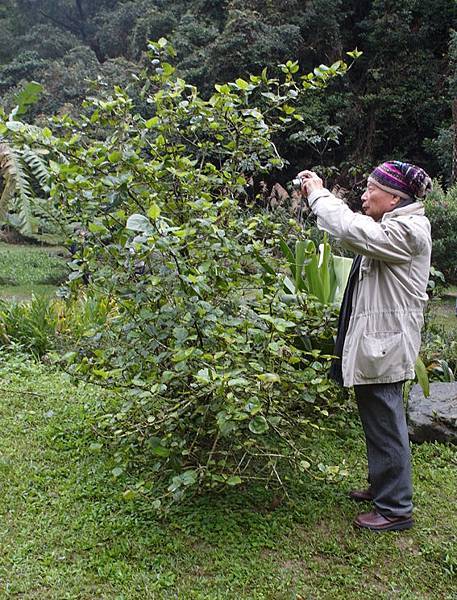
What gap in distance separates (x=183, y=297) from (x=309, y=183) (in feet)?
2.21

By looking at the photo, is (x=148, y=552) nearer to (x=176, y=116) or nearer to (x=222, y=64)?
(x=176, y=116)

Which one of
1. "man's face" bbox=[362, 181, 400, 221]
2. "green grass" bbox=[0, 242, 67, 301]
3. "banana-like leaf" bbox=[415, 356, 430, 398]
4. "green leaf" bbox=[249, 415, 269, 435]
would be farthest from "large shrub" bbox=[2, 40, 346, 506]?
"green grass" bbox=[0, 242, 67, 301]

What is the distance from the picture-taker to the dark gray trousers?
2.36 m

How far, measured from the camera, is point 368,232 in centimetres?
217

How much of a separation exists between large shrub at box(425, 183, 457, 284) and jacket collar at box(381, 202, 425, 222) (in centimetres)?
660

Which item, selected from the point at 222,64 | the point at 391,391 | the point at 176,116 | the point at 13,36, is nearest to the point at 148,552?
the point at 391,391

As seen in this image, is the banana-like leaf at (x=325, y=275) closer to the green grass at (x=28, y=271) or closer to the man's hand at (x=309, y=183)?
the man's hand at (x=309, y=183)

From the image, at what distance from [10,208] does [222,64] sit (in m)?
13.0

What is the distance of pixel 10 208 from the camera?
237 centimetres

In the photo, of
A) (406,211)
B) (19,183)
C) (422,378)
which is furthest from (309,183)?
(422,378)

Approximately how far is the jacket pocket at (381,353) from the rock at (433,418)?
125 cm

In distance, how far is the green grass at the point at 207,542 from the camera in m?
2.13

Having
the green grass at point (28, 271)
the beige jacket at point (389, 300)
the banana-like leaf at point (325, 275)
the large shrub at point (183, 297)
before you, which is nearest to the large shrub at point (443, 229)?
the banana-like leaf at point (325, 275)

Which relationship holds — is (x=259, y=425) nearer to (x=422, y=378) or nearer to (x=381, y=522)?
(x=381, y=522)
